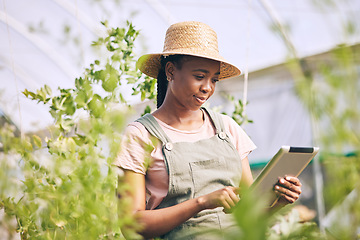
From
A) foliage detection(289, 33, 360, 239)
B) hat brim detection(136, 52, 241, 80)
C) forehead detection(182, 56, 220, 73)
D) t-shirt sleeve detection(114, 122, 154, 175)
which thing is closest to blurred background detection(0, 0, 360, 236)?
hat brim detection(136, 52, 241, 80)

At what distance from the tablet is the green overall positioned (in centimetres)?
30

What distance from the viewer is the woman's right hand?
4.36 ft

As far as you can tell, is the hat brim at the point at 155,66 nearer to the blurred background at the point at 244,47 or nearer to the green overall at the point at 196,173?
the green overall at the point at 196,173

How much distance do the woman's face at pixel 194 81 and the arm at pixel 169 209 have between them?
358 mm

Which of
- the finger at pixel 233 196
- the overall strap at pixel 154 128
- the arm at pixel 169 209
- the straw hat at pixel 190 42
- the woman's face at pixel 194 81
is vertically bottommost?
the arm at pixel 169 209

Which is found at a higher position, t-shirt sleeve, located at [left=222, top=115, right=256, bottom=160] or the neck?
the neck

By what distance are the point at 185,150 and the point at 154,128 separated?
155 millimetres

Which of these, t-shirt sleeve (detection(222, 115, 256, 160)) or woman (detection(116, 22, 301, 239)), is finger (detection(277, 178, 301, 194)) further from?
t-shirt sleeve (detection(222, 115, 256, 160))

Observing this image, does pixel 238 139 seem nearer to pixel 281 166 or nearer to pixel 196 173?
pixel 196 173

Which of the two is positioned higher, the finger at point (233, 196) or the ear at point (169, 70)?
the ear at point (169, 70)

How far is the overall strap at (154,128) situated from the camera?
167 centimetres

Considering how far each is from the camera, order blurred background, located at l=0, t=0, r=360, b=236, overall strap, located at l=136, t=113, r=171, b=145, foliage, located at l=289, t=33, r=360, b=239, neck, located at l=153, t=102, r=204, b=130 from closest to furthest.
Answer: foliage, located at l=289, t=33, r=360, b=239 < overall strap, located at l=136, t=113, r=171, b=145 < neck, located at l=153, t=102, r=204, b=130 < blurred background, located at l=0, t=0, r=360, b=236

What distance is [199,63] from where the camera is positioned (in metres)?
1.72

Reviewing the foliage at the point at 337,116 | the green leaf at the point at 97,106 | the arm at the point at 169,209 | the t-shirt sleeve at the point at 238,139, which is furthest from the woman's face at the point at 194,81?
the foliage at the point at 337,116
